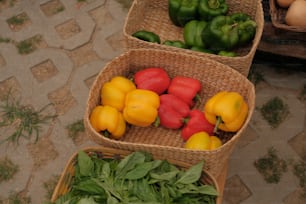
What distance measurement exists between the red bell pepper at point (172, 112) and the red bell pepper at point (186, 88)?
0.15ft

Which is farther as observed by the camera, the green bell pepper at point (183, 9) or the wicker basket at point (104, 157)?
the green bell pepper at point (183, 9)

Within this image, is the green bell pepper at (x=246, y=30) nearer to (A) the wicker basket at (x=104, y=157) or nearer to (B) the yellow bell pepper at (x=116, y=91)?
(B) the yellow bell pepper at (x=116, y=91)

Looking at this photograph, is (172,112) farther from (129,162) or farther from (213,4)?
(213,4)

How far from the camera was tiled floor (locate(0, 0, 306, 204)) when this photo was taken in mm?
2832

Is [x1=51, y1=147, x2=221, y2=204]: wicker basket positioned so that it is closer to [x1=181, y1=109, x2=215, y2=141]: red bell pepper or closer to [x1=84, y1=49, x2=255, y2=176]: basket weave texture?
[x1=84, y1=49, x2=255, y2=176]: basket weave texture

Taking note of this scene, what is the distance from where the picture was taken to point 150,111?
2217mm

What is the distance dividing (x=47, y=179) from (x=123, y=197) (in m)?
1.20

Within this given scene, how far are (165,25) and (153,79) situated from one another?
69 centimetres

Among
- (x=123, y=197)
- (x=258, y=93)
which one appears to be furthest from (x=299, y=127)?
(x=123, y=197)

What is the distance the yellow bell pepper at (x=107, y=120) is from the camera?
2.16 meters

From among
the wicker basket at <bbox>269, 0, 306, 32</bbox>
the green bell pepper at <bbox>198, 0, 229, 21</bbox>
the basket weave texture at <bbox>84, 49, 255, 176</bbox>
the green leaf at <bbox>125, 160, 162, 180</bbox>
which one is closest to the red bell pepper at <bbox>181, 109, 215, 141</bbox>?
the basket weave texture at <bbox>84, 49, 255, 176</bbox>

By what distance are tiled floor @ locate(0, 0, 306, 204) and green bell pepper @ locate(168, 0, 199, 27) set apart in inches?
32.5

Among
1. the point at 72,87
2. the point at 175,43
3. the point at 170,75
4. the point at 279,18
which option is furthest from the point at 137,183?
the point at 279,18

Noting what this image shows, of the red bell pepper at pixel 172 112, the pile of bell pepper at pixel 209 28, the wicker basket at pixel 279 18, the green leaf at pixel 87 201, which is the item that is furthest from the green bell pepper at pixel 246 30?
the green leaf at pixel 87 201
